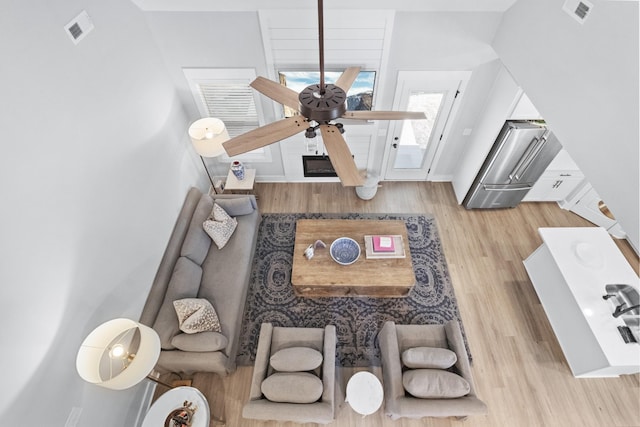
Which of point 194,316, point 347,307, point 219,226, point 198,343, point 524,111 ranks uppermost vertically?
point 524,111

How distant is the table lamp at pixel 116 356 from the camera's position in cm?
221

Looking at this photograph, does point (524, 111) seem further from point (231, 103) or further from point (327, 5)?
point (231, 103)

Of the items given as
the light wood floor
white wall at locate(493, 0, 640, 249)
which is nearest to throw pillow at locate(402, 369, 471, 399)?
the light wood floor

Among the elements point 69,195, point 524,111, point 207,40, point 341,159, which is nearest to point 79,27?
point 207,40

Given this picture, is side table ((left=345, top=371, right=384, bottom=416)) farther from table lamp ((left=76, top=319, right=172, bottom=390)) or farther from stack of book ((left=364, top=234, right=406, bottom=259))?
table lamp ((left=76, top=319, right=172, bottom=390))

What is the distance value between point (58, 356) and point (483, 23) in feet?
16.7

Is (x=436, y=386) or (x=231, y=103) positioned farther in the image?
(x=231, y=103)

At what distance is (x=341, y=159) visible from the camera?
1.88 m

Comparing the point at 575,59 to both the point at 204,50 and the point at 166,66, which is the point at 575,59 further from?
the point at 166,66

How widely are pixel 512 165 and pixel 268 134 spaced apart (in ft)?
12.5

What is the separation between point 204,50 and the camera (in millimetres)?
3686

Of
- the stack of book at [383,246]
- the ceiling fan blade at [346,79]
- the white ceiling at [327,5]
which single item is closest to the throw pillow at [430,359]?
the stack of book at [383,246]

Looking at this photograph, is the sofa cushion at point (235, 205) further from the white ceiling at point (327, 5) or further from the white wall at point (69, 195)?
the white ceiling at point (327, 5)

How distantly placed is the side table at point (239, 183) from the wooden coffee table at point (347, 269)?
46.1 inches
